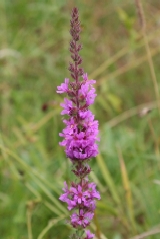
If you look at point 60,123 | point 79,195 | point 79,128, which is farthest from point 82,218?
point 60,123

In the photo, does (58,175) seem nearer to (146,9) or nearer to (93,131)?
(93,131)

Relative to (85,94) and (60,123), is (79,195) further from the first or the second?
(60,123)

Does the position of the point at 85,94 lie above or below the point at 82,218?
above

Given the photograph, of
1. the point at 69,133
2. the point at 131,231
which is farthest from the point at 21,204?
the point at 69,133

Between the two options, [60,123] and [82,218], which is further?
[60,123]

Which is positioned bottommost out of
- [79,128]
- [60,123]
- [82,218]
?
[82,218]

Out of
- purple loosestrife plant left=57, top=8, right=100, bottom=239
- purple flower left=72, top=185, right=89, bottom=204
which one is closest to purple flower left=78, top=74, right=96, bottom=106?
purple loosestrife plant left=57, top=8, right=100, bottom=239

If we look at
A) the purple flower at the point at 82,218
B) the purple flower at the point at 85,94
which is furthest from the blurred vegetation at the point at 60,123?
the purple flower at the point at 85,94

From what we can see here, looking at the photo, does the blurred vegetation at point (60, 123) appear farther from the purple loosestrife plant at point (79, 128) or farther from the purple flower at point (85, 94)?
the purple flower at point (85, 94)

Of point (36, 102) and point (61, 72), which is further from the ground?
point (61, 72)
